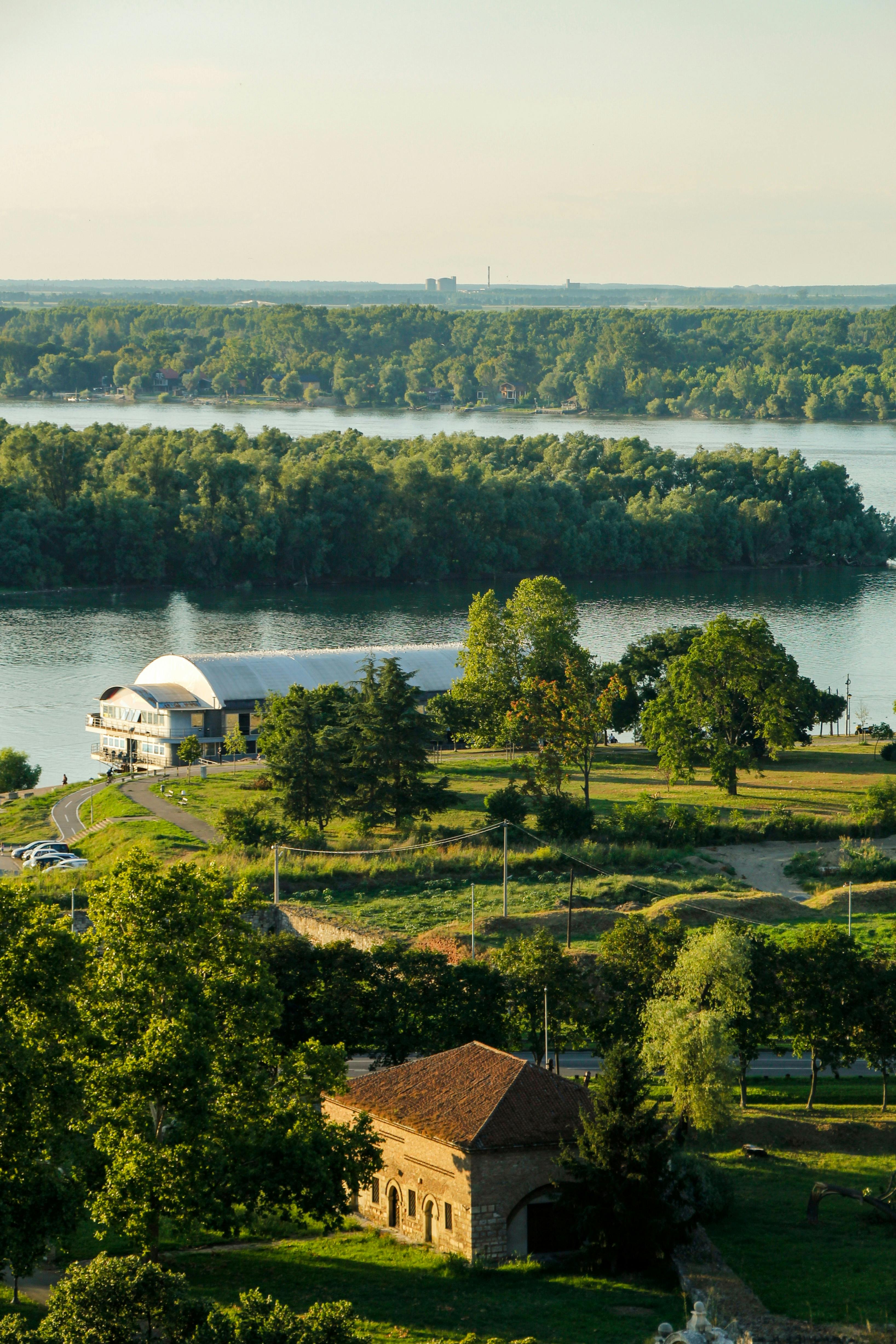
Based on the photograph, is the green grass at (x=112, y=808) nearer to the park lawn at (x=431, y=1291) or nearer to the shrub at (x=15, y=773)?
the shrub at (x=15, y=773)

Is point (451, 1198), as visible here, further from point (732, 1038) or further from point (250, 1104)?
point (732, 1038)

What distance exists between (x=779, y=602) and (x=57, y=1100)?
68669 mm

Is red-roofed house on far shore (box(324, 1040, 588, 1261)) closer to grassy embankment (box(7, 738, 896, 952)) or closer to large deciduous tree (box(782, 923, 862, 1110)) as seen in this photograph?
large deciduous tree (box(782, 923, 862, 1110))

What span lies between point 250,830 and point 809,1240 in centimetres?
1969

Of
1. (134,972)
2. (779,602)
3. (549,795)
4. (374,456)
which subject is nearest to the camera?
(134,972)

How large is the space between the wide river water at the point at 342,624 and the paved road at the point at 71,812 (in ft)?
12.8

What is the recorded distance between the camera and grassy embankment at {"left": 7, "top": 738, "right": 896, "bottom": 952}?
3341cm

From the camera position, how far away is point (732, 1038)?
25375mm

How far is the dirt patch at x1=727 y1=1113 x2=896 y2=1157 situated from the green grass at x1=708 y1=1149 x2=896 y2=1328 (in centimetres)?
21

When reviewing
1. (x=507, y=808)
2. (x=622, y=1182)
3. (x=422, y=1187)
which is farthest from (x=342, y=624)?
(x=622, y=1182)

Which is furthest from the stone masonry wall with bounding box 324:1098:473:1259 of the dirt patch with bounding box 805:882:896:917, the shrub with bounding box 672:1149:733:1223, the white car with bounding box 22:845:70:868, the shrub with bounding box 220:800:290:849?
the white car with bounding box 22:845:70:868

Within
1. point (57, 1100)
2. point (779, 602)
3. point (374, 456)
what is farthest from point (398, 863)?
point (374, 456)

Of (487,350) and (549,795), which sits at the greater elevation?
(487,350)

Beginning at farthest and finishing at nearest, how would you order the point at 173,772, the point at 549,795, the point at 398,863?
the point at 173,772
the point at 549,795
the point at 398,863
